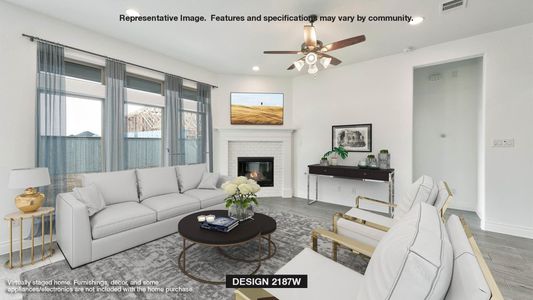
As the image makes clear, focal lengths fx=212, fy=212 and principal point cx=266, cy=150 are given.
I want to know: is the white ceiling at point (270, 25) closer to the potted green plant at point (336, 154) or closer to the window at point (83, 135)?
the window at point (83, 135)

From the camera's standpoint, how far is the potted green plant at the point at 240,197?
7.58 ft

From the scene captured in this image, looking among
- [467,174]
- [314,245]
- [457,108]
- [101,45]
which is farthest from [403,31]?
[101,45]

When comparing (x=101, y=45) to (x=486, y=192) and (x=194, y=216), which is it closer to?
(x=194, y=216)

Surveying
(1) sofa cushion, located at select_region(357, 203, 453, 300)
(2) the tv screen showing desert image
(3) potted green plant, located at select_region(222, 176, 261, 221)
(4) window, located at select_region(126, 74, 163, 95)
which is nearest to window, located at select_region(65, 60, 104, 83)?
(4) window, located at select_region(126, 74, 163, 95)

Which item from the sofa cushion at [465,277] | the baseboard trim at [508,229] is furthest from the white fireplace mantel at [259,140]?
the sofa cushion at [465,277]

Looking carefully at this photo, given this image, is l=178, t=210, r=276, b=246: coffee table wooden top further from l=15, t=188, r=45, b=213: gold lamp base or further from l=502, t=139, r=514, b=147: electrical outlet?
l=502, t=139, r=514, b=147: electrical outlet

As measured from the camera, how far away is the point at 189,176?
3.74 meters

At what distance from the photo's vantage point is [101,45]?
320 centimetres

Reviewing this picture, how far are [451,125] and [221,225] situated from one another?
4615mm

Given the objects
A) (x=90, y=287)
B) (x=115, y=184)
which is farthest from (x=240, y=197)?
(x=115, y=184)

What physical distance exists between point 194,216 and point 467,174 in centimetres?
485

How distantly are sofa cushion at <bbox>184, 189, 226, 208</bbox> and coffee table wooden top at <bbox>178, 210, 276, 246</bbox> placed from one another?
0.78 m

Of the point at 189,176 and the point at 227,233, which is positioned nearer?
the point at 227,233

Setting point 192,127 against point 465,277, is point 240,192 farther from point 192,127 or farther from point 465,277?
point 192,127
